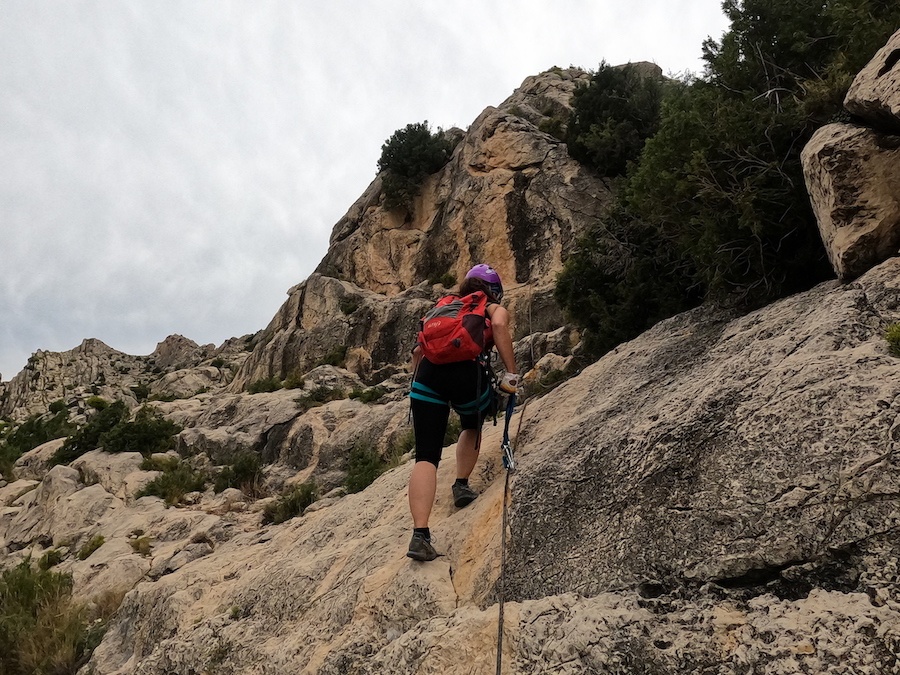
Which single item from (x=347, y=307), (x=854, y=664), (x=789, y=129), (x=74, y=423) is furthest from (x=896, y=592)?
(x=74, y=423)

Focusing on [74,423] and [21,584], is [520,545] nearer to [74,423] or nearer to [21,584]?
[21,584]

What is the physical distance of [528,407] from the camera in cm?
670

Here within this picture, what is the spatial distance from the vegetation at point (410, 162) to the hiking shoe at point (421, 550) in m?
23.3

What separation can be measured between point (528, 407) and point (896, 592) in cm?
463

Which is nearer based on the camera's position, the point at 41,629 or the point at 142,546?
the point at 41,629

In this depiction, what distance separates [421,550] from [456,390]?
124cm

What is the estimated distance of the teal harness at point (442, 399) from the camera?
15.4 feet

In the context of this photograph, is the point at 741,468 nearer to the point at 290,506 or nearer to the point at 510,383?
the point at 510,383

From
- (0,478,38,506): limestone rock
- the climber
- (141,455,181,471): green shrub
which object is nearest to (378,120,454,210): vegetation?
(141,455,181,471): green shrub

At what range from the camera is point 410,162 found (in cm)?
2630

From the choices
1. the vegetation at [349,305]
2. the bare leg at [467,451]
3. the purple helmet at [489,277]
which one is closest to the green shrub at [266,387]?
the vegetation at [349,305]

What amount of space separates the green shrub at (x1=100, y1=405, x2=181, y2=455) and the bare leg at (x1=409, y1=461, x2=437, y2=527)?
41.9ft

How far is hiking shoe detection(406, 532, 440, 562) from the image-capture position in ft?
13.5

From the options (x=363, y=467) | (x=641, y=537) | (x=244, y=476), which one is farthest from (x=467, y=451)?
(x=244, y=476)
